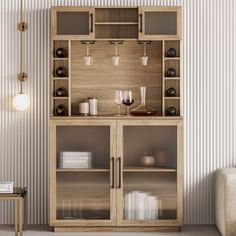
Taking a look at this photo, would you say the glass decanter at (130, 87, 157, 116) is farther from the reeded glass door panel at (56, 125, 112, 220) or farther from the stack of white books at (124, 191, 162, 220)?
the stack of white books at (124, 191, 162, 220)

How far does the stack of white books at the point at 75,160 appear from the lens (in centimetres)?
546

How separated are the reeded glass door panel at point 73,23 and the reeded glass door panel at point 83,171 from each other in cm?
91

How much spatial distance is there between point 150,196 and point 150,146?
1.52 ft

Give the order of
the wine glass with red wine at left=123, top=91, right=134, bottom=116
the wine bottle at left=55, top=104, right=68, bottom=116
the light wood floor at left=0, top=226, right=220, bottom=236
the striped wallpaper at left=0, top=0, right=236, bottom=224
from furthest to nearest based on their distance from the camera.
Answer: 1. the striped wallpaper at left=0, top=0, right=236, bottom=224
2. the wine bottle at left=55, top=104, right=68, bottom=116
3. the wine glass with red wine at left=123, top=91, right=134, bottom=116
4. the light wood floor at left=0, top=226, right=220, bottom=236

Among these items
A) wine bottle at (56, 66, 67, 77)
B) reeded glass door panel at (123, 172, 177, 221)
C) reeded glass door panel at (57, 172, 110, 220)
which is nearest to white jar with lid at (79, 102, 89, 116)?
wine bottle at (56, 66, 67, 77)

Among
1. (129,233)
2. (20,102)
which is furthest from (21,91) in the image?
(129,233)

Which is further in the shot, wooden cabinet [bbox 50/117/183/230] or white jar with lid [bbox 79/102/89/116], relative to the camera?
white jar with lid [bbox 79/102/89/116]

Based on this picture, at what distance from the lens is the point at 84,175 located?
5465mm

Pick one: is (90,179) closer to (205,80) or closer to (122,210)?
(122,210)

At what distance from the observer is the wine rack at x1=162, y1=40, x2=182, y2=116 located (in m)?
5.57

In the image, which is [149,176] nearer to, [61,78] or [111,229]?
[111,229]

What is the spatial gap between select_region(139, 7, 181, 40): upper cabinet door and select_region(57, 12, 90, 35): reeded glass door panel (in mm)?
508

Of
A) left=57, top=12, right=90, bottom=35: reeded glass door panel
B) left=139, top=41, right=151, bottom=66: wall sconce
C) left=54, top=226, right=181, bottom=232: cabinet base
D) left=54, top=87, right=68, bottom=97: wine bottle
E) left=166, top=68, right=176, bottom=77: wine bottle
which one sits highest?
left=57, top=12, right=90, bottom=35: reeded glass door panel

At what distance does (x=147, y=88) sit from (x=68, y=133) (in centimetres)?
93
